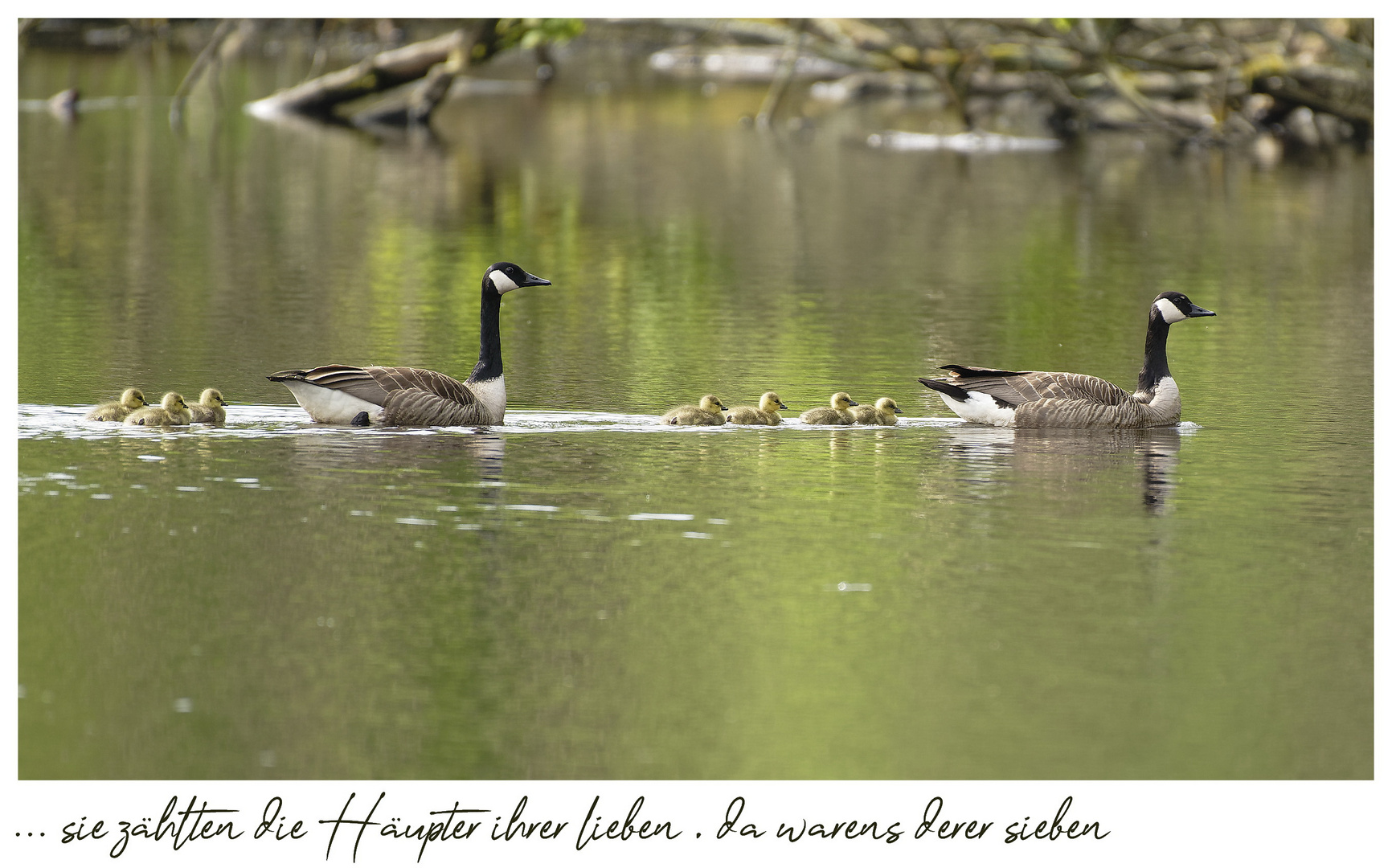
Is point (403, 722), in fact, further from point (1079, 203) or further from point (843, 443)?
point (1079, 203)

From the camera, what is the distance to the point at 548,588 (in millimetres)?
10859

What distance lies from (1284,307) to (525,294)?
29.6 feet

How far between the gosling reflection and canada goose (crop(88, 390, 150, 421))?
20.0ft

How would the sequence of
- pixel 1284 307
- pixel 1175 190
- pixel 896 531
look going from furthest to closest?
pixel 1175 190 → pixel 1284 307 → pixel 896 531

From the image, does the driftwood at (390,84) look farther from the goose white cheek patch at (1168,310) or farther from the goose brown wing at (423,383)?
the goose brown wing at (423,383)

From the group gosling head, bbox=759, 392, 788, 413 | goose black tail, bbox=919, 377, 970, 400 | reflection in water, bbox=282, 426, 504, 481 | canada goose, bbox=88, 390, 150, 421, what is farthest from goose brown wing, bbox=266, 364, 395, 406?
goose black tail, bbox=919, 377, 970, 400

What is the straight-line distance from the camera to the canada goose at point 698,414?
15.8 m

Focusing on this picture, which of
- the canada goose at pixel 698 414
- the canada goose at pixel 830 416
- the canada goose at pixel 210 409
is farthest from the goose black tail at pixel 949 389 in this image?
the canada goose at pixel 210 409

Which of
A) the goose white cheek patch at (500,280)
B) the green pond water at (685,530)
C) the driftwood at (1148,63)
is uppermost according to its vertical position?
the driftwood at (1148,63)

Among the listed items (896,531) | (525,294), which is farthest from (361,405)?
(525,294)

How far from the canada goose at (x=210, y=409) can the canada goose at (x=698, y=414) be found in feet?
11.0

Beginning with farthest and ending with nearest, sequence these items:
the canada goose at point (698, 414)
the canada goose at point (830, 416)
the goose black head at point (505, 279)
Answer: the goose black head at point (505, 279) → the canada goose at point (830, 416) → the canada goose at point (698, 414)

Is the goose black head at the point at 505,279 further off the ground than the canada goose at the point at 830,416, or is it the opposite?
the goose black head at the point at 505,279
